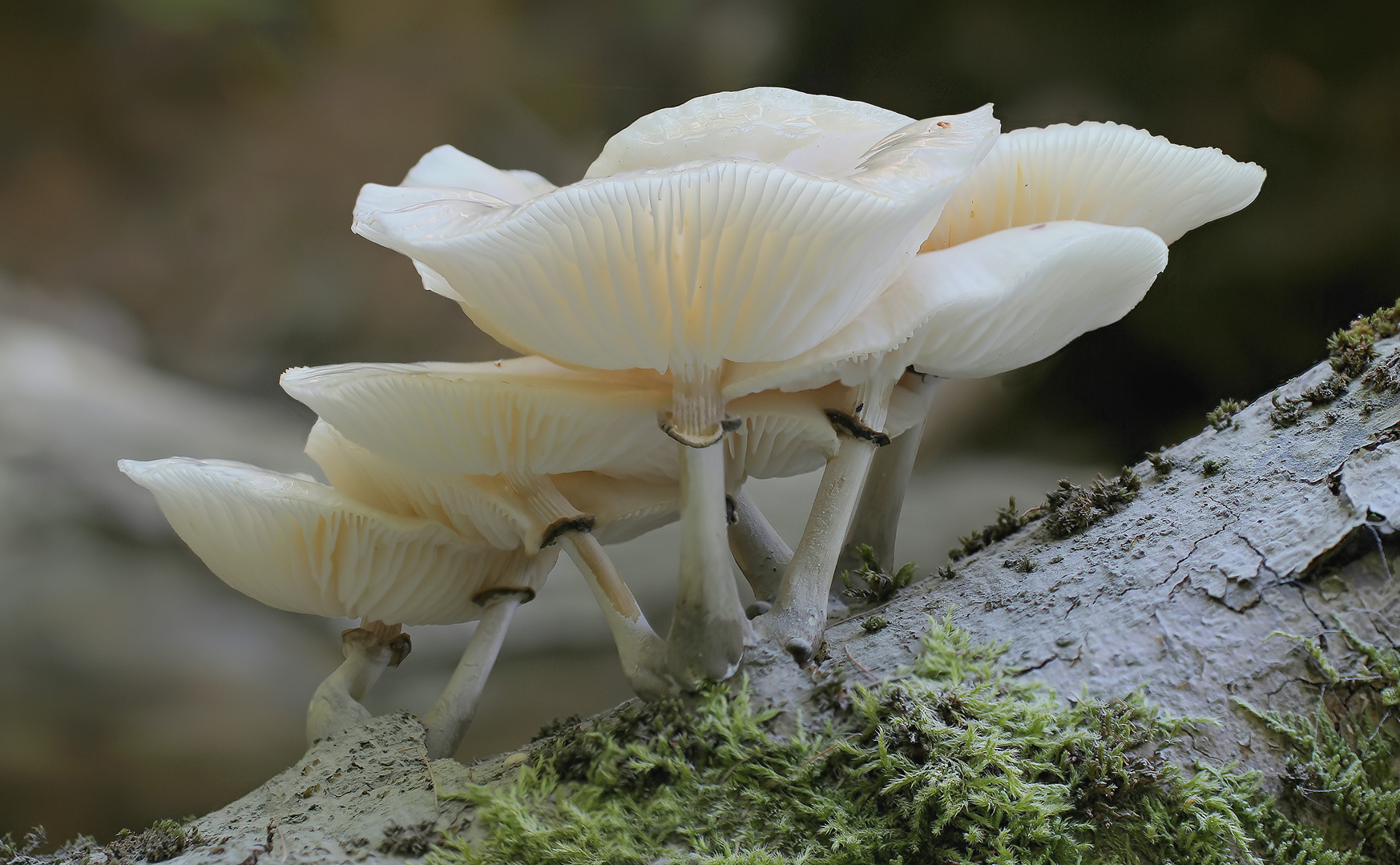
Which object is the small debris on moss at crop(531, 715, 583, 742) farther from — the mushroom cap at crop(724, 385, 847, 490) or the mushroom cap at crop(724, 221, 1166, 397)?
the mushroom cap at crop(724, 221, 1166, 397)

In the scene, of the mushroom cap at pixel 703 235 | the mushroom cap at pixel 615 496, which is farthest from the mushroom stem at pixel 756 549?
the mushroom cap at pixel 703 235

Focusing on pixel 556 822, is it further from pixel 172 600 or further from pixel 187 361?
pixel 187 361

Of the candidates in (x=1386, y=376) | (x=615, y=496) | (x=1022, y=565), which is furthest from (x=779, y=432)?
(x=1386, y=376)

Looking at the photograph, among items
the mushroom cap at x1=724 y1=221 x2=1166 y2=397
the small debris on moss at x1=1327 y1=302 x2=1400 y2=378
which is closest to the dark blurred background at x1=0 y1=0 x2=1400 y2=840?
the small debris on moss at x1=1327 y1=302 x2=1400 y2=378

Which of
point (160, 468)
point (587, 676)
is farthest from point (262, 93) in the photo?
point (587, 676)

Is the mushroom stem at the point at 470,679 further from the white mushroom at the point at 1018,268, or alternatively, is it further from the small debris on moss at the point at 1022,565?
the small debris on moss at the point at 1022,565
